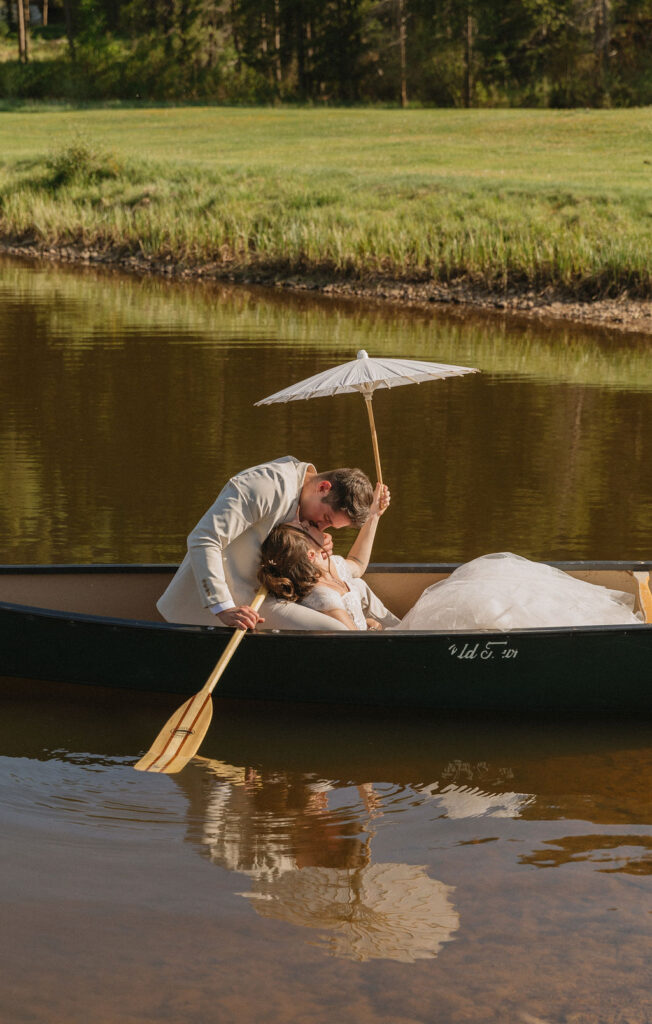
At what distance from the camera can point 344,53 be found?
53.3 m

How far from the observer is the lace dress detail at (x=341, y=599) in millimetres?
6234

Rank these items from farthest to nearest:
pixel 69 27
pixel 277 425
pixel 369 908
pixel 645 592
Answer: pixel 69 27 → pixel 277 425 → pixel 645 592 → pixel 369 908

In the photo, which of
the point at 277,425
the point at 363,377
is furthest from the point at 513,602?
the point at 277,425

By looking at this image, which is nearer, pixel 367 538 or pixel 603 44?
pixel 367 538

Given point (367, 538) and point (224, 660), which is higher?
point (367, 538)

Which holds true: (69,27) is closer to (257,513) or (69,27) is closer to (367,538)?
(367,538)

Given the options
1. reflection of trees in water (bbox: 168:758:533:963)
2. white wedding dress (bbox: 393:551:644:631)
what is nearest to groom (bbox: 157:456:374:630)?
reflection of trees in water (bbox: 168:758:533:963)

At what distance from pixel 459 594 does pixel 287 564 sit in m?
1.00

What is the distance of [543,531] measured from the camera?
9539 mm

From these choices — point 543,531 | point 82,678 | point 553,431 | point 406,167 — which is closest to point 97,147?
point 406,167

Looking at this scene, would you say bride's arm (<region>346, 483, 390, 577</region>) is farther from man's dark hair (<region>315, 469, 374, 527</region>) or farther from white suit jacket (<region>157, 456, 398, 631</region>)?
man's dark hair (<region>315, 469, 374, 527</region>)

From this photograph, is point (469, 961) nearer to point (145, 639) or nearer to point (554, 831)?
point (554, 831)

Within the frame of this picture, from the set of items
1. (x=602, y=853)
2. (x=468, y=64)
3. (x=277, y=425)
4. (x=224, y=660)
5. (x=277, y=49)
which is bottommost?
(x=602, y=853)

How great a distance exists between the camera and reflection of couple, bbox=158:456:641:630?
231 inches
